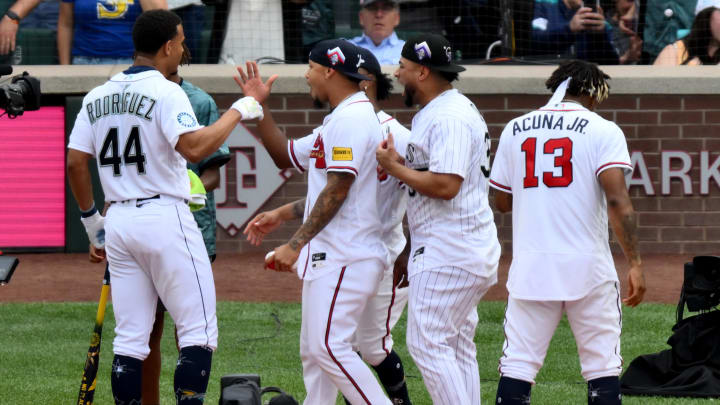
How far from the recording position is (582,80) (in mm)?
5598

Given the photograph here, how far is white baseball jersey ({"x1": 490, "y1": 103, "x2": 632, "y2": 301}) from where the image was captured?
542 cm

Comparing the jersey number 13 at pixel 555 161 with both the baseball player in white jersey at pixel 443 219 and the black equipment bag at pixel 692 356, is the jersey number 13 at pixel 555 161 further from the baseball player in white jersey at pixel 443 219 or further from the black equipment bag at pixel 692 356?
the black equipment bag at pixel 692 356

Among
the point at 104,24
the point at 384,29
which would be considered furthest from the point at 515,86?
the point at 104,24

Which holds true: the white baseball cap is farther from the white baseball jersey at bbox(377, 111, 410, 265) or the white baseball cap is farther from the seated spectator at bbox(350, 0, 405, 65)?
the white baseball jersey at bbox(377, 111, 410, 265)

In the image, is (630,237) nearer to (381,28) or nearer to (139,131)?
(139,131)

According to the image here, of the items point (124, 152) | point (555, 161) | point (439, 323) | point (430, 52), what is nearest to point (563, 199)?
point (555, 161)

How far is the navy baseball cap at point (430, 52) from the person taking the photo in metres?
5.58

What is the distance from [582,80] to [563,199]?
58 centimetres

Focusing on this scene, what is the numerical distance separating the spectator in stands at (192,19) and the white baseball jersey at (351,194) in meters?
7.01

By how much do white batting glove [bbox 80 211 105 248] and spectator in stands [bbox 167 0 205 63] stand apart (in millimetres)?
6700

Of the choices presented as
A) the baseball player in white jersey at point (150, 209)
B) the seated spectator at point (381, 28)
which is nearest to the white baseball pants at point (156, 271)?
the baseball player in white jersey at point (150, 209)

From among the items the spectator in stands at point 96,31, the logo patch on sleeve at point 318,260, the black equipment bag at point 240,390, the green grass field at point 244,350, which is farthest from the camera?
the spectator in stands at point 96,31

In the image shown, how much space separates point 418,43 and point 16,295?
587 centimetres

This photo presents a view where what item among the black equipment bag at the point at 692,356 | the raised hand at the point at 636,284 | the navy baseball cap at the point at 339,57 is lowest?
the black equipment bag at the point at 692,356
